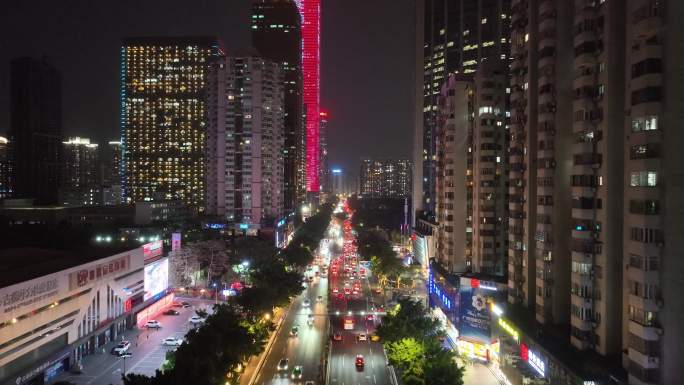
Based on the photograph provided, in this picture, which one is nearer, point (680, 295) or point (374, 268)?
point (680, 295)

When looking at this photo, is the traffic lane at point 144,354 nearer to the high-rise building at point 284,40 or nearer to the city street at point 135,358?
the city street at point 135,358

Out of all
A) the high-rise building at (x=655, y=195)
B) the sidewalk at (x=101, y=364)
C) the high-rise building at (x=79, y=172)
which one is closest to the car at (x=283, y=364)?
the sidewalk at (x=101, y=364)

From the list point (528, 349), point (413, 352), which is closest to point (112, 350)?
point (413, 352)

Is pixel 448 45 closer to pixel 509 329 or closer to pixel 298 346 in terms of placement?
pixel 298 346

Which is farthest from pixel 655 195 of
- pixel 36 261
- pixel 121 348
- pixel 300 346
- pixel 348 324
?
pixel 36 261

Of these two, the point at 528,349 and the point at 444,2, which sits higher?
the point at 444,2

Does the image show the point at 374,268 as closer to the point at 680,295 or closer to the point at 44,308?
the point at 44,308
